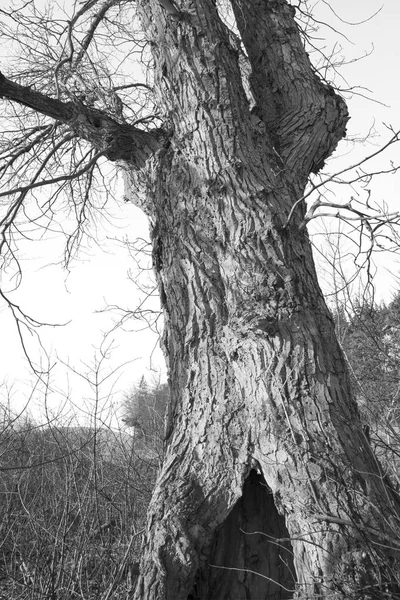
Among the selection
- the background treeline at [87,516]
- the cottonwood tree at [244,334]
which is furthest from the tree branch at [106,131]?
the background treeline at [87,516]

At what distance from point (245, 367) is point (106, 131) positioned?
1.94 meters

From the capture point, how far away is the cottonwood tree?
99.6 inches

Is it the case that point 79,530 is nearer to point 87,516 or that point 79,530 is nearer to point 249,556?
point 87,516

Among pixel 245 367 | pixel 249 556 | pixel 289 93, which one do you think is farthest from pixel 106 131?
pixel 249 556

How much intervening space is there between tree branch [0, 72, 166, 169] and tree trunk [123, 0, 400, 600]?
17cm

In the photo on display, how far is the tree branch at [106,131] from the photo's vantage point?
369 centimetres

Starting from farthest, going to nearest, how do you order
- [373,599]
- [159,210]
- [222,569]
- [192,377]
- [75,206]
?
[75,206] < [159,210] < [192,377] < [222,569] < [373,599]

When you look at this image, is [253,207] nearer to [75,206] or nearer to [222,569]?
[222,569]

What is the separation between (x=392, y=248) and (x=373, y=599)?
5.52ft

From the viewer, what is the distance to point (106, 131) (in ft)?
12.2

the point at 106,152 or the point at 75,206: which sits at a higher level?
the point at 75,206

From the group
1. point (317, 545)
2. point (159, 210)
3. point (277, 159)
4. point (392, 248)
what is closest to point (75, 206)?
point (159, 210)

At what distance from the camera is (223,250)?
10.5 feet

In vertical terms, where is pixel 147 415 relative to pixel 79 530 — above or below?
above
